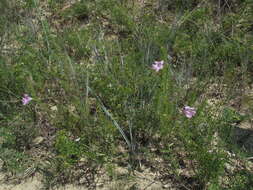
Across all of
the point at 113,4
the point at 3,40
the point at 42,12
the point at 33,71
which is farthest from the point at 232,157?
the point at 42,12

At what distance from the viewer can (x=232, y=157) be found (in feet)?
6.81

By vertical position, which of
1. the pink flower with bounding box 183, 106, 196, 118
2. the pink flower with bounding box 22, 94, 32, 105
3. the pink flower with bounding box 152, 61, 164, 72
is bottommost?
the pink flower with bounding box 22, 94, 32, 105

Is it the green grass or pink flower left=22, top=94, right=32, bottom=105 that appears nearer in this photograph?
the green grass

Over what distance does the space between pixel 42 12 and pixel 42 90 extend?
5.20 feet

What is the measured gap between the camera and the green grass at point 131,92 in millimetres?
2166

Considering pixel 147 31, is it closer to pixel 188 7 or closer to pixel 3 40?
pixel 188 7

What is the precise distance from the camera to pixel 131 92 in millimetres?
2277

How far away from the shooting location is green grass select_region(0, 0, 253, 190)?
2.17 m

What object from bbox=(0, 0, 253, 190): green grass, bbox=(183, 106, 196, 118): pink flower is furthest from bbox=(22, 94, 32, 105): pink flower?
bbox=(183, 106, 196, 118): pink flower

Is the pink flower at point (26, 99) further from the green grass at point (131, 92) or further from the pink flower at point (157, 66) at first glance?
the pink flower at point (157, 66)

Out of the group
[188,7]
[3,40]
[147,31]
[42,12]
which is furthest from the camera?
[42,12]

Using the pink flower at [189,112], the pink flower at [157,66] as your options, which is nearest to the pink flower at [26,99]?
the pink flower at [157,66]

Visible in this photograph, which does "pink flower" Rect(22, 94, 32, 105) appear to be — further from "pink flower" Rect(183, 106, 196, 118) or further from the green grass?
"pink flower" Rect(183, 106, 196, 118)

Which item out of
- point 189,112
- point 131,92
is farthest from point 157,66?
point 189,112
